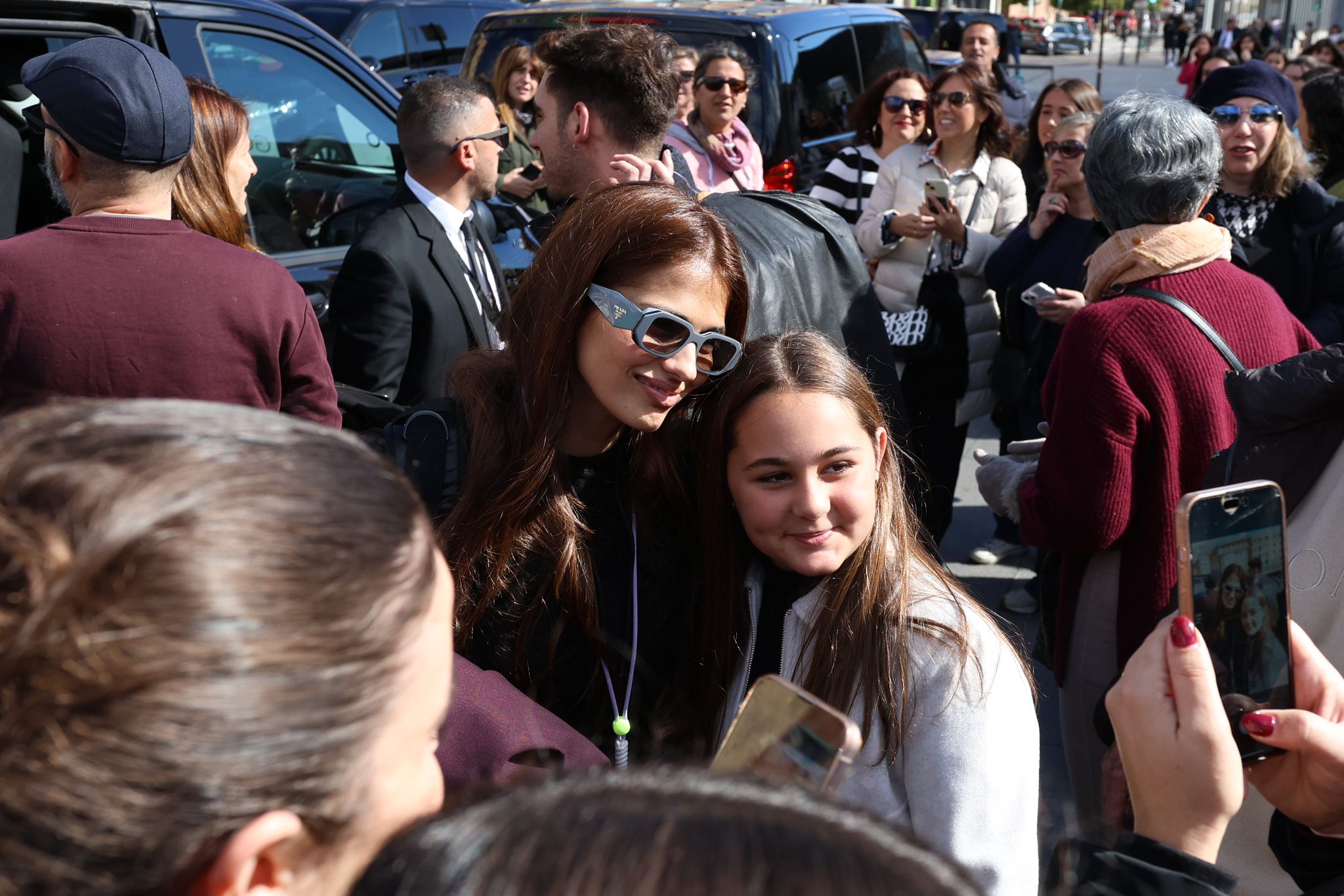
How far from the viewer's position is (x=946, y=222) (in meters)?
4.61

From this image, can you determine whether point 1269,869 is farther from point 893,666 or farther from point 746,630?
point 746,630

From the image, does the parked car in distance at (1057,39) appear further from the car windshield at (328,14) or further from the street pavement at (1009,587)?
the street pavement at (1009,587)

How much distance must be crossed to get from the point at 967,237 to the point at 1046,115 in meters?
0.99

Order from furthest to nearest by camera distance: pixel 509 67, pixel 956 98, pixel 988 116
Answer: pixel 509 67 < pixel 988 116 < pixel 956 98

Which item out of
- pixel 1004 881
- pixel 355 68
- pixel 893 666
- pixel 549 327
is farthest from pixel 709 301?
pixel 355 68

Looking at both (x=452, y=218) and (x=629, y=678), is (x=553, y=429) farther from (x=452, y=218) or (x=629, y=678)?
(x=452, y=218)

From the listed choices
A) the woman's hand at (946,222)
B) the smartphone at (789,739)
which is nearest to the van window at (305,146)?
the woman's hand at (946,222)

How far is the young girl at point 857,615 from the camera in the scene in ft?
5.35

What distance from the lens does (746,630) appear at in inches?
74.8

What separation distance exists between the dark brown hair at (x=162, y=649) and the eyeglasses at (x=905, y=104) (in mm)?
4977

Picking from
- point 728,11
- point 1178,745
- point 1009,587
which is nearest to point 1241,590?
point 1178,745

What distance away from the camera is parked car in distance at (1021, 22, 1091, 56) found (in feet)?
112

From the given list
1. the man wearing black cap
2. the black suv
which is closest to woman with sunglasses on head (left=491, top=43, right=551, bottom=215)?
the black suv

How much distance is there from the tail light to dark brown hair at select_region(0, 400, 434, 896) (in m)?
5.69
